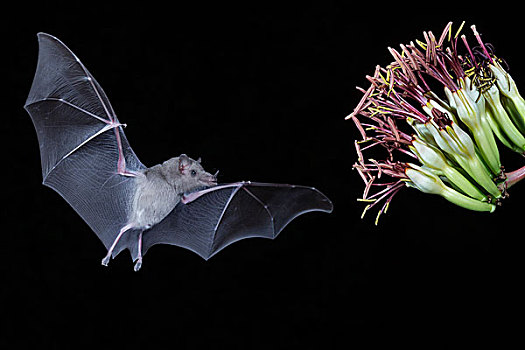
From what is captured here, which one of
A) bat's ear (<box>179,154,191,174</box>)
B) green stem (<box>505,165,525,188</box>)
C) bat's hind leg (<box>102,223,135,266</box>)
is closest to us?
green stem (<box>505,165,525,188</box>)

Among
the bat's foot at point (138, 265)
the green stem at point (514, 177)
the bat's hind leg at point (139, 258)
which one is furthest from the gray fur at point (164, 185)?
the green stem at point (514, 177)

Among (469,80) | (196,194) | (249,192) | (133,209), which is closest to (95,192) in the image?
(133,209)

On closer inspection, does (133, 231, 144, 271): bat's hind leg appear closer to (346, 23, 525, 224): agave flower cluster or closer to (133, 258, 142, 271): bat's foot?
(133, 258, 142, 271): bat's foot

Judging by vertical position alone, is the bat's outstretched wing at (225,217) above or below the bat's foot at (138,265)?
above

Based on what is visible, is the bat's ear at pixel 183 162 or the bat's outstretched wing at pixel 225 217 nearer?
the bat's ear at pixel 183 162

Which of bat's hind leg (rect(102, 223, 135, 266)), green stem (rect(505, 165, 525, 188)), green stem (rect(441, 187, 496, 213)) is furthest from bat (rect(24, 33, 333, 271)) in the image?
green stem (rect(505, 165, 525, 188))

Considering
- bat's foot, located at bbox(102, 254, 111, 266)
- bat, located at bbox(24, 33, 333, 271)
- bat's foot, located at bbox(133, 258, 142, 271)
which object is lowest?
bat's foot, located at bbox(133, 258, 142, 271)

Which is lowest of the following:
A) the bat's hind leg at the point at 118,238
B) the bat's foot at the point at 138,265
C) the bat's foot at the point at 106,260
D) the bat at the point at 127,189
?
the bat's foot at the point at 138,265

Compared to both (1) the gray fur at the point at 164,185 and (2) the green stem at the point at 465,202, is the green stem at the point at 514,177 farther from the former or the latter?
(1) the gray fur at the point at 164,185
